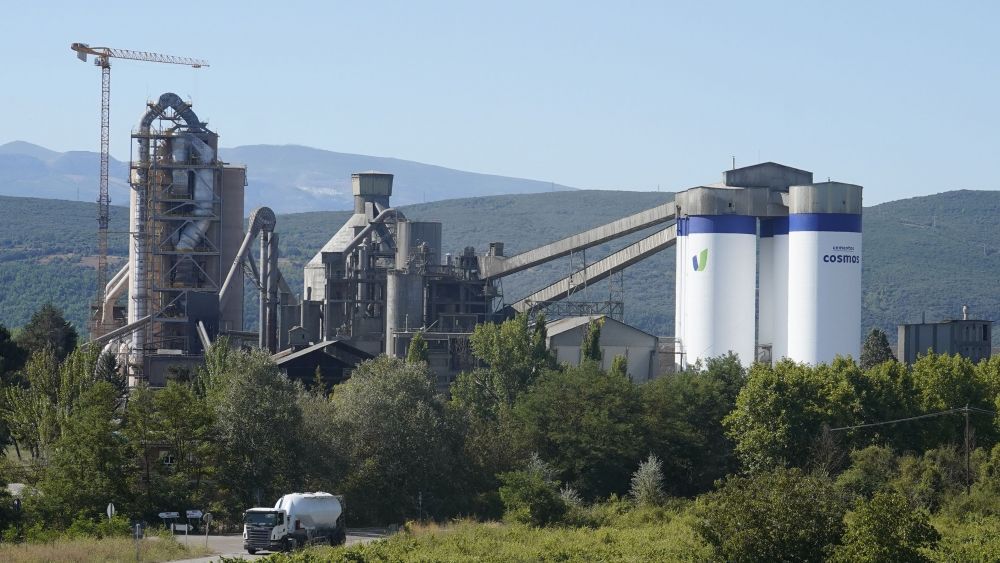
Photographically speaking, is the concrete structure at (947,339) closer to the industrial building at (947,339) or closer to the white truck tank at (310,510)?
the industrial building at (947,339)

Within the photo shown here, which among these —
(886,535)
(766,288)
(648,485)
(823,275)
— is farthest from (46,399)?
(766,288)

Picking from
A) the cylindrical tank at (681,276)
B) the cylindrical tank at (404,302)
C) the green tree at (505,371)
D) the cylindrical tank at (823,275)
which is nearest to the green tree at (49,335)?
the cylindrical tank at (404,302)

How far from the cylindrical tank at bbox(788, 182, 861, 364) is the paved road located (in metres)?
30.3

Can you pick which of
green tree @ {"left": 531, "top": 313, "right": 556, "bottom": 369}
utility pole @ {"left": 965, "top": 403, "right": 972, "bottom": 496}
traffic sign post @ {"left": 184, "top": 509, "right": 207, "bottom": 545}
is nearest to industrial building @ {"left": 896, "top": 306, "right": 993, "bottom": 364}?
green tree @ {"left": 531, "top": 313, "right": 556, "bottom": 369}

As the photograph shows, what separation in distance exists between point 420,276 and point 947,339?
29344mm

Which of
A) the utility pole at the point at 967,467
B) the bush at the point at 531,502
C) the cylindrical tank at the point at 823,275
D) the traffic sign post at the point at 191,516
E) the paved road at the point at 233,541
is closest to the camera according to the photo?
the paved road at the point at 233,541

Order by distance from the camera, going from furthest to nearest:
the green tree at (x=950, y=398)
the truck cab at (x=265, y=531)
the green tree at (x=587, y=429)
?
the green tree at (x=950, y=398), the green tree at (x=587, y=429), the truck cab at (x=265, y=531)

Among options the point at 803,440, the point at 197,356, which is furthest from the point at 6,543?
the point at 197,356

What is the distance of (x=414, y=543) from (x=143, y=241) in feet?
172

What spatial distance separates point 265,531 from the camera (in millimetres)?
50500

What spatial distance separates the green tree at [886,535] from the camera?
4509 cm

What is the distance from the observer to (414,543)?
5053 cm

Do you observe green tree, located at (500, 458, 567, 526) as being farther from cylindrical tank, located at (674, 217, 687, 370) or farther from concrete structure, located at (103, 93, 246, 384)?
concrete structure, located at (103, 93, 246, 384)

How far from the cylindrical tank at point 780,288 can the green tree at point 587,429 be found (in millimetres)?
18214
